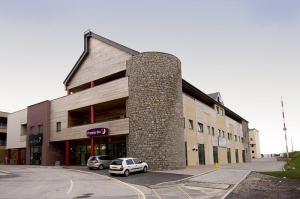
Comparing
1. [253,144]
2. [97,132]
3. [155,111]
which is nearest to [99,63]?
[97,132]

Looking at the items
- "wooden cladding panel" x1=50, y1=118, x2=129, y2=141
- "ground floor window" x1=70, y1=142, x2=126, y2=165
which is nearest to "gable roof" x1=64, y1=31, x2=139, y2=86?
"wooden cladding panel" x1=50, y1=118, x2=129, y2=141

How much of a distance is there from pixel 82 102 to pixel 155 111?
12640mm

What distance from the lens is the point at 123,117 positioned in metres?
43.2

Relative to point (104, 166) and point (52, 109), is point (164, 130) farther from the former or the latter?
point (52, 109)

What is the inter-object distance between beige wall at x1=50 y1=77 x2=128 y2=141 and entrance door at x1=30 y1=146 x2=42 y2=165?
147 inches

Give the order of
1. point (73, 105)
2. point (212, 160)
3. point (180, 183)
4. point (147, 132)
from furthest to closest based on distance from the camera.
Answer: point (212, 160), point (73, 105), point (147, 132), point (180, 183)

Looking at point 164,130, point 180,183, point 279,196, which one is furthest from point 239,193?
point 164,130

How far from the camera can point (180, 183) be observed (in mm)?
22969

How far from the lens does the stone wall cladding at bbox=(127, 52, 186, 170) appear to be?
1340 inches

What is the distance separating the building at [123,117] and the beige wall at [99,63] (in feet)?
0.40

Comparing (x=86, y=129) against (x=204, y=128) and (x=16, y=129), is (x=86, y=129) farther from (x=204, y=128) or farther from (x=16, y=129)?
(x=16, y=129)

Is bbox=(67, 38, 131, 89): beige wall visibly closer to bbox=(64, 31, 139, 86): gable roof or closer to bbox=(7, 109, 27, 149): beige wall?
bbox=(64, 31, 139, 86): gable roof

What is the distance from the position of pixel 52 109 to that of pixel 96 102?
1095 centimetres

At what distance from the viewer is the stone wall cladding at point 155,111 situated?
3403 centimetres
